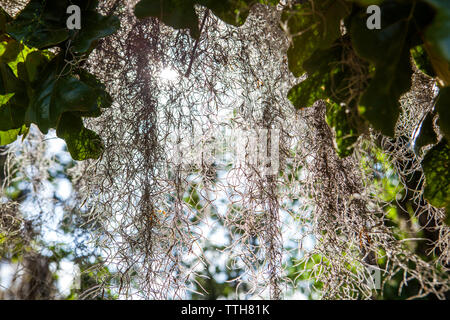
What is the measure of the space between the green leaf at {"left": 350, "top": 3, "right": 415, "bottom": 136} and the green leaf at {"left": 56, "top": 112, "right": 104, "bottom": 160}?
1.56ft

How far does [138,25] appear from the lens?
0.75 m


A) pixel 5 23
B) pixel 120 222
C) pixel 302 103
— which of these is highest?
pixel 5 23

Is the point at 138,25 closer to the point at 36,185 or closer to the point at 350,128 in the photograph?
the point at 350,128

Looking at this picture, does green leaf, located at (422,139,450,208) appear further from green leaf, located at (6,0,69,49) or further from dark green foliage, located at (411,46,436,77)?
green leaf, located at (6,0,69,49)

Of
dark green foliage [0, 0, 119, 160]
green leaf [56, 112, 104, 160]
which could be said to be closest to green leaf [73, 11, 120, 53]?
dark green foliage [0, 0, 119, 160]

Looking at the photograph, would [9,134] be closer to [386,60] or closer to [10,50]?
[10,50]

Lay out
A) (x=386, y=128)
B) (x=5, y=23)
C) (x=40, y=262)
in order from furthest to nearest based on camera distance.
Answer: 1. (x=40, y=262)
2. (x=5, y=23)
3. (x=386, y=128)

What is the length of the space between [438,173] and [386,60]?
0.68 feet

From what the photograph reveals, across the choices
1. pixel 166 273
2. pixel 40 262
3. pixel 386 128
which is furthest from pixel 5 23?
pixel 40 262

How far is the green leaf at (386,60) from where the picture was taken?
0.46 m

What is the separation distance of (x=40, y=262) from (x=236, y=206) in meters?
1.06

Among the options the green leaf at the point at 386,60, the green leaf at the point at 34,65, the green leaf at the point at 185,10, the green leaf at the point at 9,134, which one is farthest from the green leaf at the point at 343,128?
the green leaf at the point at 9,134

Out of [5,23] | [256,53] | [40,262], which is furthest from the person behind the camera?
[40,262]

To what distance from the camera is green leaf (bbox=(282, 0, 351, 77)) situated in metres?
0.52
